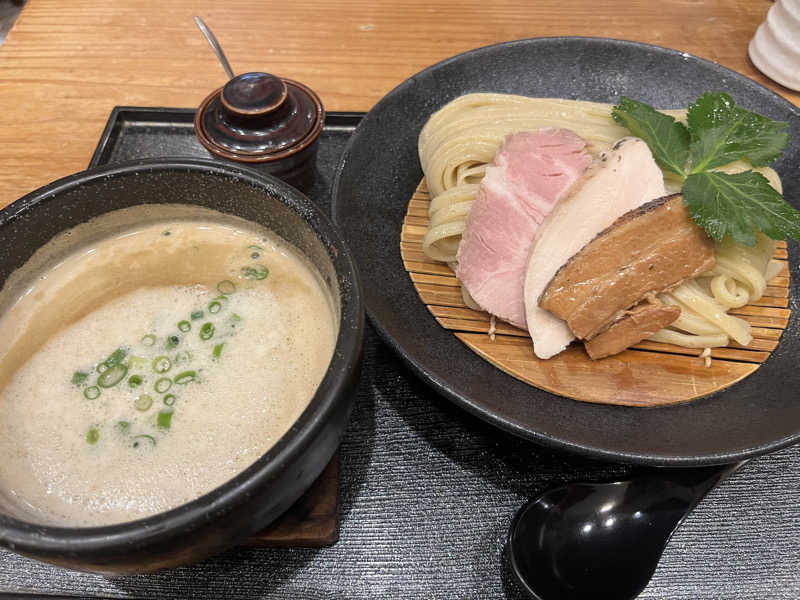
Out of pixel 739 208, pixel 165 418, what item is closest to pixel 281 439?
pixel 165 418

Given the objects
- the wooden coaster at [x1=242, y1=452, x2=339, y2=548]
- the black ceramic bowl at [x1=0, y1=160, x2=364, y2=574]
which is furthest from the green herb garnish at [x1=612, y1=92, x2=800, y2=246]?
the wooden coaster at [x1=242, y1=452, x2=339, y2=548]

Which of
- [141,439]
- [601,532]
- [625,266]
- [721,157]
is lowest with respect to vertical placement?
[601,532]

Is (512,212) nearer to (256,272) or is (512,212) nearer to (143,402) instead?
(256,272)

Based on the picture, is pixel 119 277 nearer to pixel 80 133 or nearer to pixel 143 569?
pixel 143 569

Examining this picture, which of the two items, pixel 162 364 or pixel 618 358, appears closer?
pixel 162 364

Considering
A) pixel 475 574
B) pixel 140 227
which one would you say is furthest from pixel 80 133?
pixel 475 574
